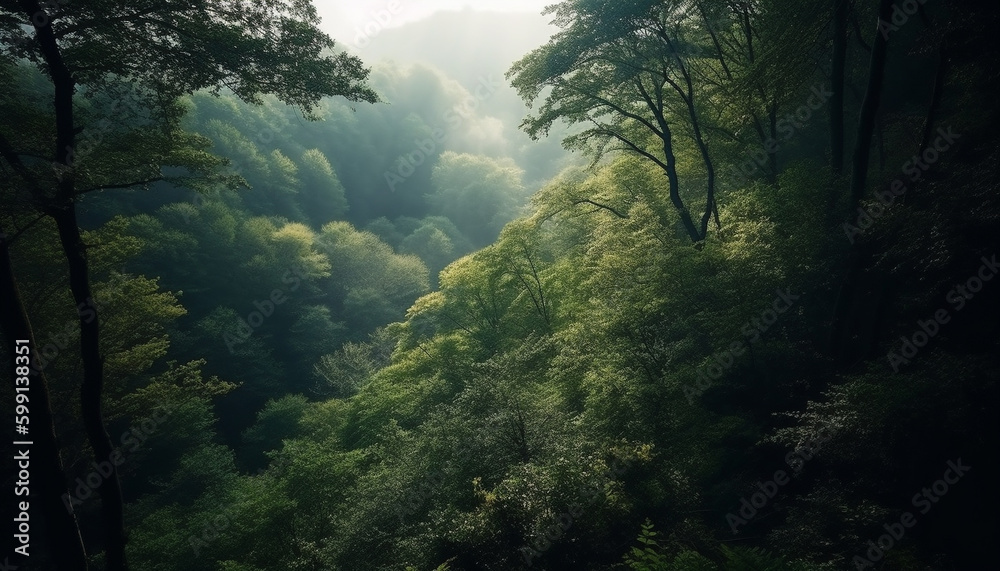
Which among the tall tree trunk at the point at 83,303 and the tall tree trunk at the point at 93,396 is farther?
the tall tree trunk at the point at 93,396

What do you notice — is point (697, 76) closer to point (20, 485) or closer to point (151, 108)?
point (151, 108)

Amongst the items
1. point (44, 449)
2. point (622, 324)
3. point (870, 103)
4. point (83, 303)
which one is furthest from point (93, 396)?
point (870, 103)

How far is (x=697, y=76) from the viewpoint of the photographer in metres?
14.0

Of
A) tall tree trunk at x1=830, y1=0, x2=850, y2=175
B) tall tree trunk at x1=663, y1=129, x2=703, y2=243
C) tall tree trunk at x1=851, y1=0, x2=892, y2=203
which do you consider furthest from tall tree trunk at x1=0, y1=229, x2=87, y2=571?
tall tree trunk at x1=830, y1=0, x2=850, y2=175

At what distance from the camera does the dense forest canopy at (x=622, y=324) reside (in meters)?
5.79

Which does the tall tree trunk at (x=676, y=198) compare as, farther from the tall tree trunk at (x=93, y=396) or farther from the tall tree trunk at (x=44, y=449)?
the tall tree trunk at (x=44, y=449)

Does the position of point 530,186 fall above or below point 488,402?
above

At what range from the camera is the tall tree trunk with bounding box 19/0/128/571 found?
558 cm

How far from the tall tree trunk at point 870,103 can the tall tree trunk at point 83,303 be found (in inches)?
481

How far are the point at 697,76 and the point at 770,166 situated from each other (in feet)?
12.5

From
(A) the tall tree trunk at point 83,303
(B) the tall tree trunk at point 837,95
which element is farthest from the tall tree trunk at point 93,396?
(B) the tall tree trunk at point 837,95

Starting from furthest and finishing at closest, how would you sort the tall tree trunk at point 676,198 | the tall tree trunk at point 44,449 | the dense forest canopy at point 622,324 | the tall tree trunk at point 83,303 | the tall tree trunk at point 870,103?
the tall tree trunk at point 676,198, the tall tree trunk at point 870,103, the dense forest canopy at point 622,324, the tall tree trunk at point 83,303, the tall tree trunk at point 44,449

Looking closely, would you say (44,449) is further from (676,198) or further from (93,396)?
(676,198)

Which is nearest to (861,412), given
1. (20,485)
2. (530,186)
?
(20,485)
